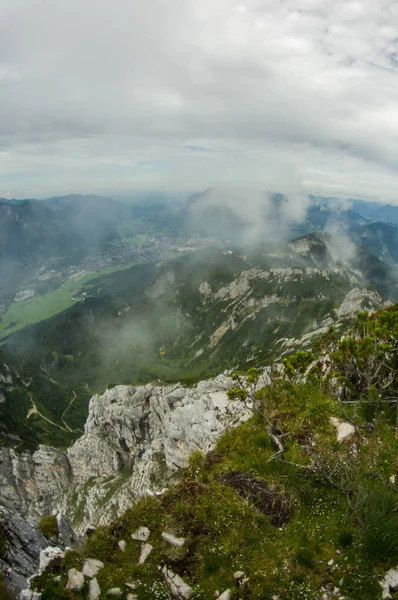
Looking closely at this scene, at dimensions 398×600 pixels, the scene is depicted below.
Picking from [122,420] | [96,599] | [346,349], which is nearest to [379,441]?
[346,349]

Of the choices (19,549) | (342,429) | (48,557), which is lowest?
(19,549)

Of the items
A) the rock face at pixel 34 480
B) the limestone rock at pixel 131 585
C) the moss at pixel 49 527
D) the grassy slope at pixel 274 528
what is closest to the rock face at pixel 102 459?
the rock face at pixel 34 480

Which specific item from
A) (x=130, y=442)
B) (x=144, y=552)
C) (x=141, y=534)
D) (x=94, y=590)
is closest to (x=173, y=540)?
(x=144, y=552)

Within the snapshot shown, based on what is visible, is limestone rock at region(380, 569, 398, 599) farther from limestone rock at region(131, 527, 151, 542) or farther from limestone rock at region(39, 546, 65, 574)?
limestone rock at region(39, 546, 65, 574)

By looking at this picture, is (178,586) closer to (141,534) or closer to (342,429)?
(141,534)

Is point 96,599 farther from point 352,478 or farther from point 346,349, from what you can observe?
point 346,349
